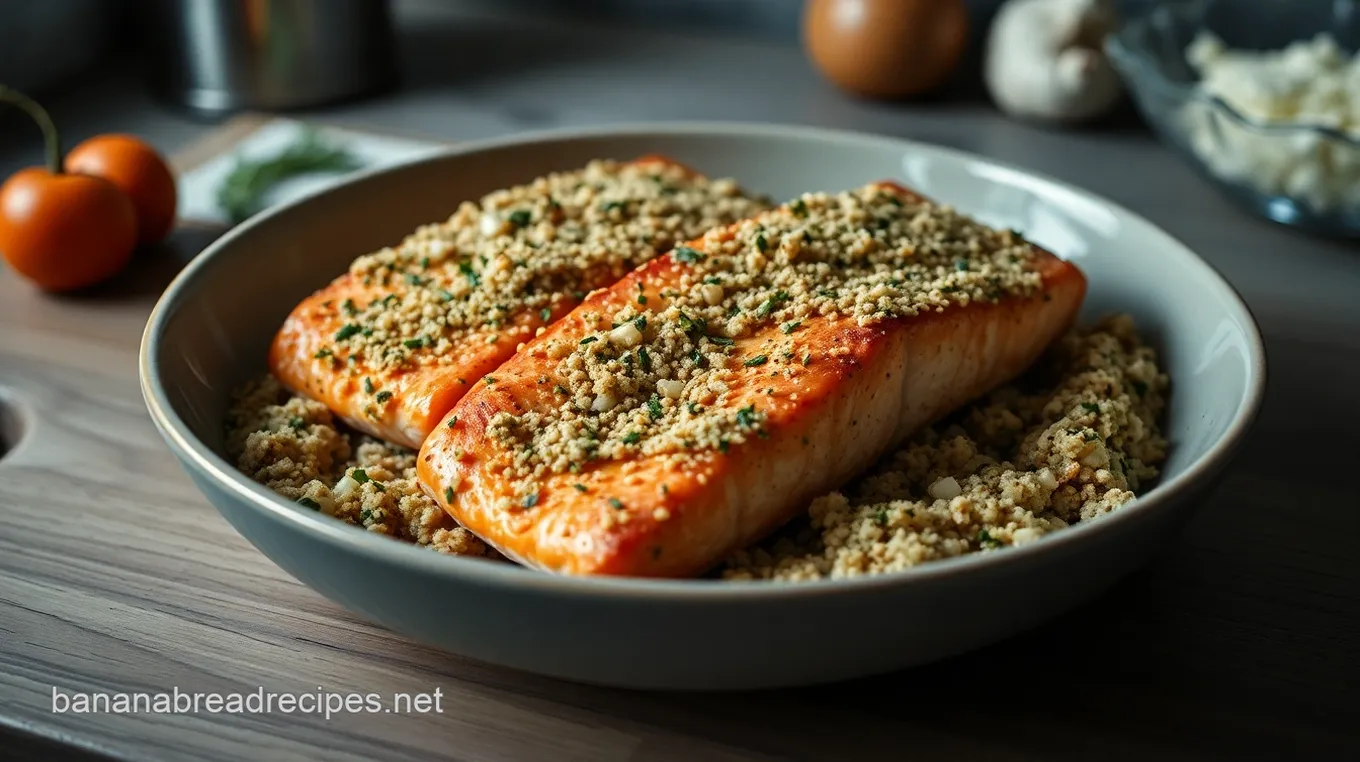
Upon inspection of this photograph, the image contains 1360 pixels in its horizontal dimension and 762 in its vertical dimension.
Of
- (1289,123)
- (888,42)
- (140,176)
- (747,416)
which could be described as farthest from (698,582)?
(888,42)

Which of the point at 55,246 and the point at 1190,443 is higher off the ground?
the point at 1190,443

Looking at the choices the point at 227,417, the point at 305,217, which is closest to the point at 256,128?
the point at 305,217

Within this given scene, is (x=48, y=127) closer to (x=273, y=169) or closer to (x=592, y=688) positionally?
(x=273, y=169)

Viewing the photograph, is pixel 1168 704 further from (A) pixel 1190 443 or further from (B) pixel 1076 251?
(B) pixel 1076 251

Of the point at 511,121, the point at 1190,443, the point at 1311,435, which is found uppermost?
the point at 1190,443

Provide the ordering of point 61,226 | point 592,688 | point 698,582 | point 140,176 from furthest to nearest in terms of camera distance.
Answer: point 140,176 < point 61,226 < point 592,688 < point 698,582

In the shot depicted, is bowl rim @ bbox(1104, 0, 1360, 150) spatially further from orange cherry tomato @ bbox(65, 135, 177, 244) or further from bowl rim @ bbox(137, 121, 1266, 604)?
orange cherry tomato @ bbox(65, 135, 177, 244)
